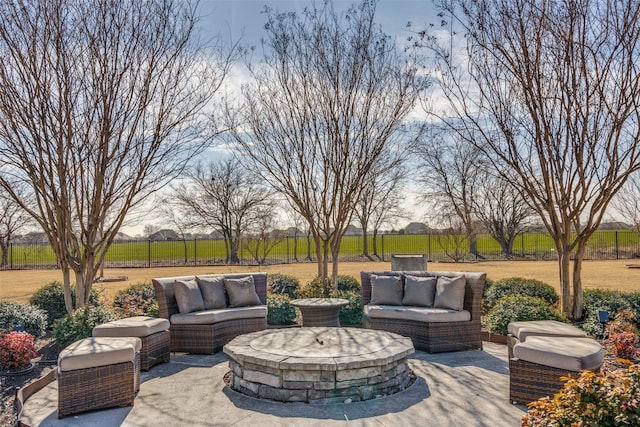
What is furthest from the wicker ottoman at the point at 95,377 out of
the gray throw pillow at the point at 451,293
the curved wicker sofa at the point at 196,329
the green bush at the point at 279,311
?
the gray throw pillow at the point at 451,293

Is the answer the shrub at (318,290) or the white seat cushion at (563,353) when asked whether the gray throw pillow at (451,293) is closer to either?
the white seat cushion at (563,353)

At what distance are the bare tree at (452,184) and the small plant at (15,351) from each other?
777 inches

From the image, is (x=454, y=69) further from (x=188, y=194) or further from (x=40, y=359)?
(x=188, y=194)

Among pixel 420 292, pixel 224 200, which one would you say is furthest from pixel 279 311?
pixel 224 200

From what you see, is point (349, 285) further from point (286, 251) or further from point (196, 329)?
point (286, 251)

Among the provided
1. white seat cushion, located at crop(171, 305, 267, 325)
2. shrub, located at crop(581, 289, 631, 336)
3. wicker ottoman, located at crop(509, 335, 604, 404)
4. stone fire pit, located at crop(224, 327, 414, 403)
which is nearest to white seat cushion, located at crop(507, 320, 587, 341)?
wicker ottoman, located at crop(509, 335, 604, 404)

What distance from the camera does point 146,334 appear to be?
4.95 metres

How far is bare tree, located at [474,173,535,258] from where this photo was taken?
2399cm

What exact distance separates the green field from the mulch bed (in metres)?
16.3

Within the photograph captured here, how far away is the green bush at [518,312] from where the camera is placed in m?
5.70

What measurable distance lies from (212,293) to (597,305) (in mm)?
5096

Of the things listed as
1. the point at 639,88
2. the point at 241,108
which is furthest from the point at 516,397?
the point at 241,108

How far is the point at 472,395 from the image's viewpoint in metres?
4.04

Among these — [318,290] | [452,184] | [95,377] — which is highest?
[452,184]
